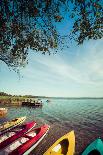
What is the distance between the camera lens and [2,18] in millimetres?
11609

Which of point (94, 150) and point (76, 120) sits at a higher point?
point (76, 120)

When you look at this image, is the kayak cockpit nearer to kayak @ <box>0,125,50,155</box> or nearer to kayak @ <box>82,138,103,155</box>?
kayak @ <box>82,138,103,155</box>

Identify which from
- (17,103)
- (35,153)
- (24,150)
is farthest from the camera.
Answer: (17,103)

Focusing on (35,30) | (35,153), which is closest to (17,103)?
(35,153)

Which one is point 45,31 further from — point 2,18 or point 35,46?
point 2,18

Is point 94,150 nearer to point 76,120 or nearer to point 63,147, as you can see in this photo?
point 63,147

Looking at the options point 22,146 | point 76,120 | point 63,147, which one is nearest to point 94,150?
point 63,147

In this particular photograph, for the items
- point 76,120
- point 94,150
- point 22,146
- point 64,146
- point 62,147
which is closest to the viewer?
point 94,150

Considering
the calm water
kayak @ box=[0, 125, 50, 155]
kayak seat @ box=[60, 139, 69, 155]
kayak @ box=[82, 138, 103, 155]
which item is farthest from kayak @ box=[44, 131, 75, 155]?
the calm water

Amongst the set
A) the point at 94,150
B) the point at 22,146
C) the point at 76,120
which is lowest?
the point at 94,150

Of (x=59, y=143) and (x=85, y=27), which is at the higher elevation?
(x=85, y=27)

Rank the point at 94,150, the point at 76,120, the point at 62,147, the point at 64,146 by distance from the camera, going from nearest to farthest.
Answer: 1. the point at 94,150
2. the point at 62,147
3. the point at 64,146
4. the point at 76,120

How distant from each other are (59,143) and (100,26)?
9.35 metres

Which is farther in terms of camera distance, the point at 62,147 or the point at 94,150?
the point at 62,147
